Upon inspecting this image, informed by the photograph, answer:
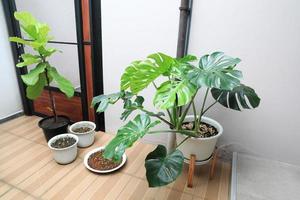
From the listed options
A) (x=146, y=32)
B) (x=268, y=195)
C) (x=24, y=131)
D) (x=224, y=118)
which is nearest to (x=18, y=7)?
(x=24, y=131)

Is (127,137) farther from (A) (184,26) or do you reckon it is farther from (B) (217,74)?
(A) (184,26)

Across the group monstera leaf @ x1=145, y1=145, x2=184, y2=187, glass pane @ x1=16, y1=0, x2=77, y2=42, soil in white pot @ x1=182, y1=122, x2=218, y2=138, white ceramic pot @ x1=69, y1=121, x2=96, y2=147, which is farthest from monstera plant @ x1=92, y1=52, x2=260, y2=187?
glass pane @ x1=16, y1=0, x2=77, y2=42

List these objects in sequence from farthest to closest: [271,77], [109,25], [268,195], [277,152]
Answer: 1. [109,25]
2. [277,152]
3. [271,77]
4. [268,195]

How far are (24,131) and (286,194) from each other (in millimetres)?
2490

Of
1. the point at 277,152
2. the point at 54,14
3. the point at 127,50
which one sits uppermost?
the point at 54,14

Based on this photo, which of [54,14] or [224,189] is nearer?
[224,189]

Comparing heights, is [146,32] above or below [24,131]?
above

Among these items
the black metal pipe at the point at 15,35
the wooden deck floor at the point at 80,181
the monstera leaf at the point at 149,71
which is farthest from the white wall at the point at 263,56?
the black metal pipe at the point at 15,35

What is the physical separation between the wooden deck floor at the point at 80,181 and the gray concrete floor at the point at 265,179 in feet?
0.42

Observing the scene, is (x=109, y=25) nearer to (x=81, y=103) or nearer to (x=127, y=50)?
(x=127, y=50)

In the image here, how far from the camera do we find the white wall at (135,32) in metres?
1.57

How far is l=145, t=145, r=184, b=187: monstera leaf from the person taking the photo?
1.05m

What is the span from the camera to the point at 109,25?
178 centimetres

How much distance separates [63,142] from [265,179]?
170cm
